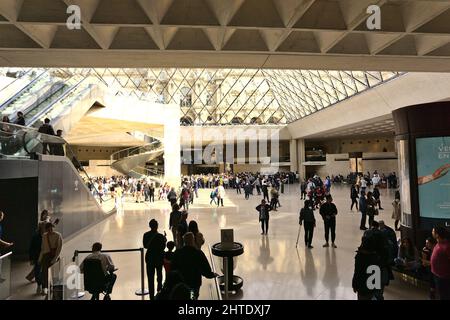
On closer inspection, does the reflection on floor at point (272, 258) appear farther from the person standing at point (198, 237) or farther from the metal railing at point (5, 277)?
the person standing at point (198, 237)

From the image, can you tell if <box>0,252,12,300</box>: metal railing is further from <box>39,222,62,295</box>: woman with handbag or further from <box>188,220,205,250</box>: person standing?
<box>188,220,205,250</box>: person standing

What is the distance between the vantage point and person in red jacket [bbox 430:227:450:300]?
4109 millimetres

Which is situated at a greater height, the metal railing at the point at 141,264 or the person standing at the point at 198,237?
the person standing at the point at 198,237

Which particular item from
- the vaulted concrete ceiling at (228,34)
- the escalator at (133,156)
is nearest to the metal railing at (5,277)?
the vaulted concrete ceiling at (228,34)

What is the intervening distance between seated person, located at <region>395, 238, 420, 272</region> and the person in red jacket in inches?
54.2

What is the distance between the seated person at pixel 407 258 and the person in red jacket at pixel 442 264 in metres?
1.38

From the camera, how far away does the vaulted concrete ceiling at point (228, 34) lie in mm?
6023

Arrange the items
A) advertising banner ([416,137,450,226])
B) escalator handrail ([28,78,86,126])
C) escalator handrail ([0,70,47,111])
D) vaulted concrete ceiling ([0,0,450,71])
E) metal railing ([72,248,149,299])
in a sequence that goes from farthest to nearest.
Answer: escalator handrail ([0,70,47,111]) → escalator handrail ([28,78,86,126]) → advertising banner ([416,137,450,226]) → vaulted concrete ceiling ([0,0,450,71]) → metal railing ([72,248,149,299])

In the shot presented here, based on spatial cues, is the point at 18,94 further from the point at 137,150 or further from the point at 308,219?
the point at 137,150

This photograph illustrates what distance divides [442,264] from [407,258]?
1.88 m

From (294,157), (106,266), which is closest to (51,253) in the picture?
(106,266)

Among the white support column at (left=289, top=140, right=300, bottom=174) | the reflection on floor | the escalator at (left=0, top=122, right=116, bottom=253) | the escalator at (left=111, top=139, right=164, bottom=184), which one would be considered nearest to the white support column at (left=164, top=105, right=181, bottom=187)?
the escalator at (left=111, top=139, right=164, bottom=184)
